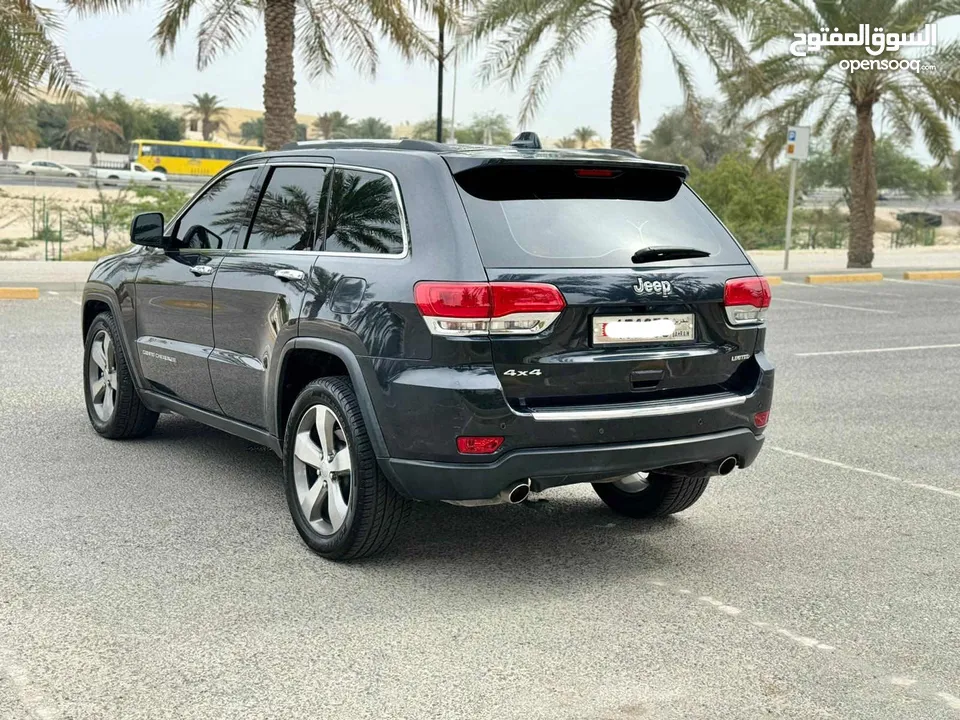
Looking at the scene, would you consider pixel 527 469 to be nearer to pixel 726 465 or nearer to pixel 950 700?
pixel 726 465

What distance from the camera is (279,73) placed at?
21188 millimetres

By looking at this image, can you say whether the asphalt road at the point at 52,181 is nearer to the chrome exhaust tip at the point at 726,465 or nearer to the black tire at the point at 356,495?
the black tire at the point at 356,495

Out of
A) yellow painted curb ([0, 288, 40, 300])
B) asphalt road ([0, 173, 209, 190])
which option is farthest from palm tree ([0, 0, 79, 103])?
asphalt road ([0, 173, 209, 190])

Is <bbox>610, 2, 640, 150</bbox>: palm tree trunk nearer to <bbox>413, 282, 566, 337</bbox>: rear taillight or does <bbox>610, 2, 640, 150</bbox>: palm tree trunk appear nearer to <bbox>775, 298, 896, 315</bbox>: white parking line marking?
<bbox>775, 298, 896, 315</bbox>: white parking line marking

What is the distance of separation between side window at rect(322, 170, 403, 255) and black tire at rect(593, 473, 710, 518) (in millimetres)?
1696

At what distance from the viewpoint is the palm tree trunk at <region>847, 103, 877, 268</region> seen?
2861 cm

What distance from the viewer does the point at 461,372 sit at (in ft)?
15.2

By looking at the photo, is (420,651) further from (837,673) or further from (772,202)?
(772,202)

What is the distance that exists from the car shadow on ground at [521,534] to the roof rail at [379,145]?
166 centimetres

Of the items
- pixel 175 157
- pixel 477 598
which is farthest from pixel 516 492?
pixel 175 157

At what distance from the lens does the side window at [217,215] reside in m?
6.21

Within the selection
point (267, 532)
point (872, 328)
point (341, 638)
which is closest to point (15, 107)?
point (872, 328)

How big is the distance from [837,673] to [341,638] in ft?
5.62

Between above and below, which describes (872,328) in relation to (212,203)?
below
